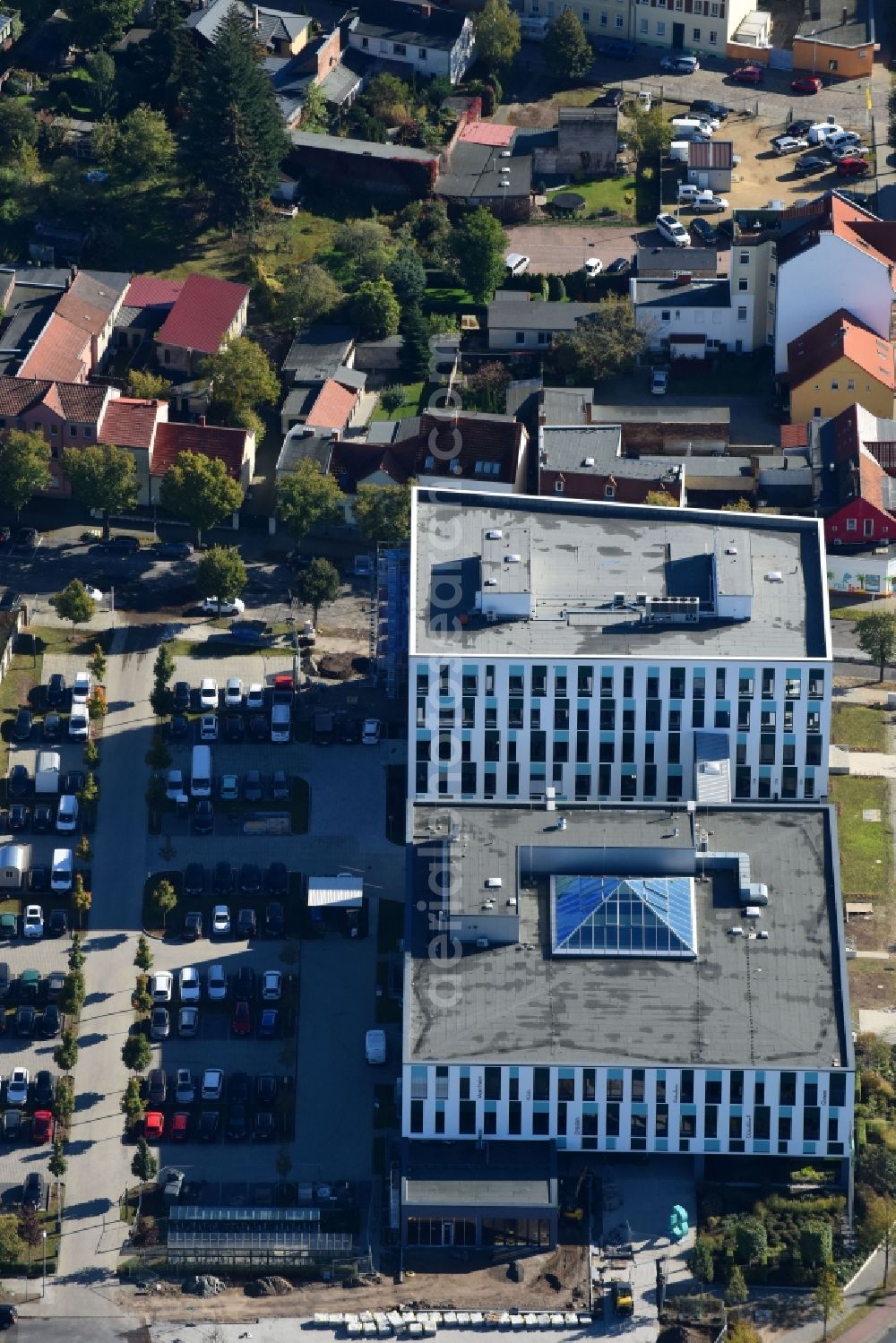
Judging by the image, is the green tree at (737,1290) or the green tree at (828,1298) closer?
the green tree at (828,1298)

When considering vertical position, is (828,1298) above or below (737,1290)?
above

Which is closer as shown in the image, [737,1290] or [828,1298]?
[828,1298]

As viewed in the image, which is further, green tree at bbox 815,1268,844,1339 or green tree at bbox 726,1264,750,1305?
green tree at bbox 726,1264,750,1305

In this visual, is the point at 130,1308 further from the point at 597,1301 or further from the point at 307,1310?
the point at 597,1301
